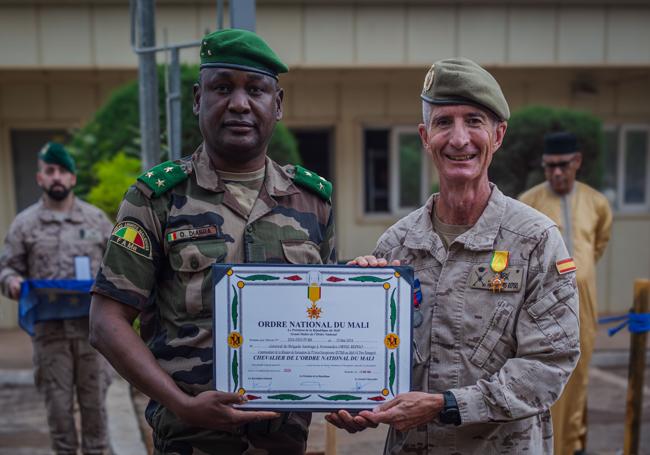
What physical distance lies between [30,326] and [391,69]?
5383 mm

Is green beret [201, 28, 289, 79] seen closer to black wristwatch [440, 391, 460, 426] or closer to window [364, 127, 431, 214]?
black wristwatch [440, 391, 460, 426]

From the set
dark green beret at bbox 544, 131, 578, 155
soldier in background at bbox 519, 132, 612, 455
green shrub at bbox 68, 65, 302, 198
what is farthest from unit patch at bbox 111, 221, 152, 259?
green shrub at bbox 68, 65, 302, 198

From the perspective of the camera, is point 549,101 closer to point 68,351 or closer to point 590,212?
point 590,212

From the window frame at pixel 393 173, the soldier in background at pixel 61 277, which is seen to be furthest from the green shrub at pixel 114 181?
the window frame at pixel 393 173

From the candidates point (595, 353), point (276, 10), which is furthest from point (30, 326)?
point (595, 353)

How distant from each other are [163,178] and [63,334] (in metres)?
2.95

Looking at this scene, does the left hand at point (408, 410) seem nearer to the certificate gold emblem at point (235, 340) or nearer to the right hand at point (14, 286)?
the certificate gold emblem at point (235, 340)

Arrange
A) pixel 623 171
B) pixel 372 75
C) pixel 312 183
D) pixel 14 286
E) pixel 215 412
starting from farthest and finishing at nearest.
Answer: pixel 623 171 < pixel 372 75 < pixel 14 286 < pixel 312 183 < pixel 215 412

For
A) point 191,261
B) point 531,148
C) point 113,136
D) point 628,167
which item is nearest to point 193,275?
point 191,261

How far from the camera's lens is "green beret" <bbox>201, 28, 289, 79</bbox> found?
214cm

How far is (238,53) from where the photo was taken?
214 centimetres

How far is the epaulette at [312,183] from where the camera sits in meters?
2.40

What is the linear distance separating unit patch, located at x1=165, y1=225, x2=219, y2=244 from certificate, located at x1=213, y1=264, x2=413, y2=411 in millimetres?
244

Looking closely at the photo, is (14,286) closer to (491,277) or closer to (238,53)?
(238,53)
